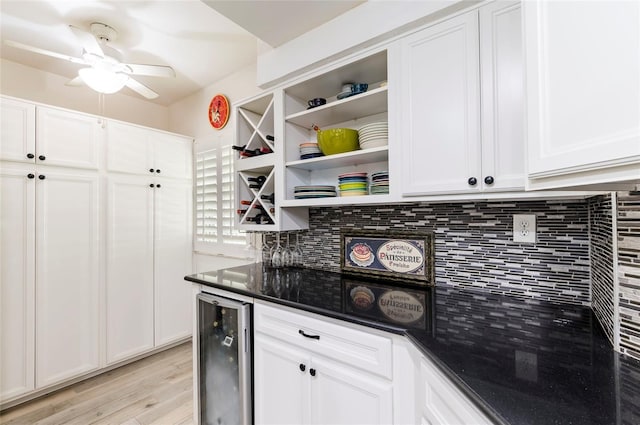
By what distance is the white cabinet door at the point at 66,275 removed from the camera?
2.13m

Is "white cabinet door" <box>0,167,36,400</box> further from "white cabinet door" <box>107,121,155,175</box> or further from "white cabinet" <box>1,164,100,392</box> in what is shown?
"white cabinet door" <box>107,121,155,175</box>

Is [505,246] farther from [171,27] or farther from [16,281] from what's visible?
[16,281]

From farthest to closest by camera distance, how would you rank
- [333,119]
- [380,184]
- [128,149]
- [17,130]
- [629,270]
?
1. [128,149]
2. [17,130]
3. [333,119]
4. [380,184]
5. [629,270]

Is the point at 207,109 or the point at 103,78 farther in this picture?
the point at 207,109

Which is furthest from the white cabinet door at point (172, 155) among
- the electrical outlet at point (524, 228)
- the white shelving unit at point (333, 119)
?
the electrical outlet at point (524, 228)

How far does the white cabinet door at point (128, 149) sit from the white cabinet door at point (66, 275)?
227 mm

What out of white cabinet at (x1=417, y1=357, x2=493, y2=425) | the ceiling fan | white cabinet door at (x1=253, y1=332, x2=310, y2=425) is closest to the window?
the ceiling fan

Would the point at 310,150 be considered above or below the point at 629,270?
above

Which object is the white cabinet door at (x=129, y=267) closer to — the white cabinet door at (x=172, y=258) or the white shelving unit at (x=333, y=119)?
the white cabinet door at (x=172, y=258)

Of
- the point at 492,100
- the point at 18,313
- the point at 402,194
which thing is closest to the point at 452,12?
the point at 492,100

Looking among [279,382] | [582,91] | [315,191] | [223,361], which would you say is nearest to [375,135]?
[315,191]

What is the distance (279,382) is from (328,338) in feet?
1.32

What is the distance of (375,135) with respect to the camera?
155 centimetres

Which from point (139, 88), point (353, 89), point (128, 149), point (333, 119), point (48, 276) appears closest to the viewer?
point (353, 89)
